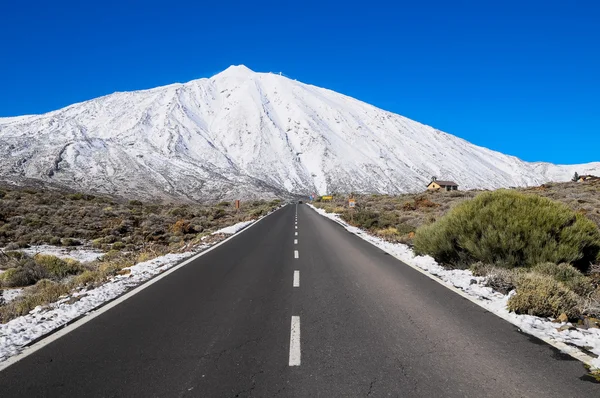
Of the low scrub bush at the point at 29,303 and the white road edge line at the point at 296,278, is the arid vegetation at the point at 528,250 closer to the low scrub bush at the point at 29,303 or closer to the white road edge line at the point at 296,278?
the white road edge line at the point at 296,278

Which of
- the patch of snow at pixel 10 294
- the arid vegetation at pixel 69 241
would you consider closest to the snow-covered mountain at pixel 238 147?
the arid vegetation at pixel 69 241

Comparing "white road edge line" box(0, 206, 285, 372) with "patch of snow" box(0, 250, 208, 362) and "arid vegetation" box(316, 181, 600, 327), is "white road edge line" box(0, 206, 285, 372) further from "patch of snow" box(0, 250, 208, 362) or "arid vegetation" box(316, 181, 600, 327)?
"arid vegetation" box(316, 181, 600, 327)

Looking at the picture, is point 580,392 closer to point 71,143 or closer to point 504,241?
point 504,241

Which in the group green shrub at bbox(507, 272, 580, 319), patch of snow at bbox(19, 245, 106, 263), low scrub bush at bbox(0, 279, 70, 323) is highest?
green shrub at bbox(507, 272, 580, 319)

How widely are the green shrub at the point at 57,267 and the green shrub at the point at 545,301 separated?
12.4 metres

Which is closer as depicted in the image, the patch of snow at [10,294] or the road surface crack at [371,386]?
the road surface crack at [371,386]

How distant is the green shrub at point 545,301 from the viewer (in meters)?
5.95

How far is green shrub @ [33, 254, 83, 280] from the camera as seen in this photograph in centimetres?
1236

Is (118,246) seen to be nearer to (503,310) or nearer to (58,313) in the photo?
(58,313)

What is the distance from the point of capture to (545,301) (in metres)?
6.04

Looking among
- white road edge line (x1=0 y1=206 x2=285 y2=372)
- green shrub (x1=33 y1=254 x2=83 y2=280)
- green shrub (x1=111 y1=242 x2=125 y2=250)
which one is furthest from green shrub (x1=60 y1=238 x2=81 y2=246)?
white road edge line (x1=0 y1=206 x2=285 y2=372)

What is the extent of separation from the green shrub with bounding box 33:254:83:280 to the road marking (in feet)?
31.5

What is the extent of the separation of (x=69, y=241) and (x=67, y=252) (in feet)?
9.49

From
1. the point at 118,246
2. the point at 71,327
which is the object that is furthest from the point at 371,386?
the point at 118,246
